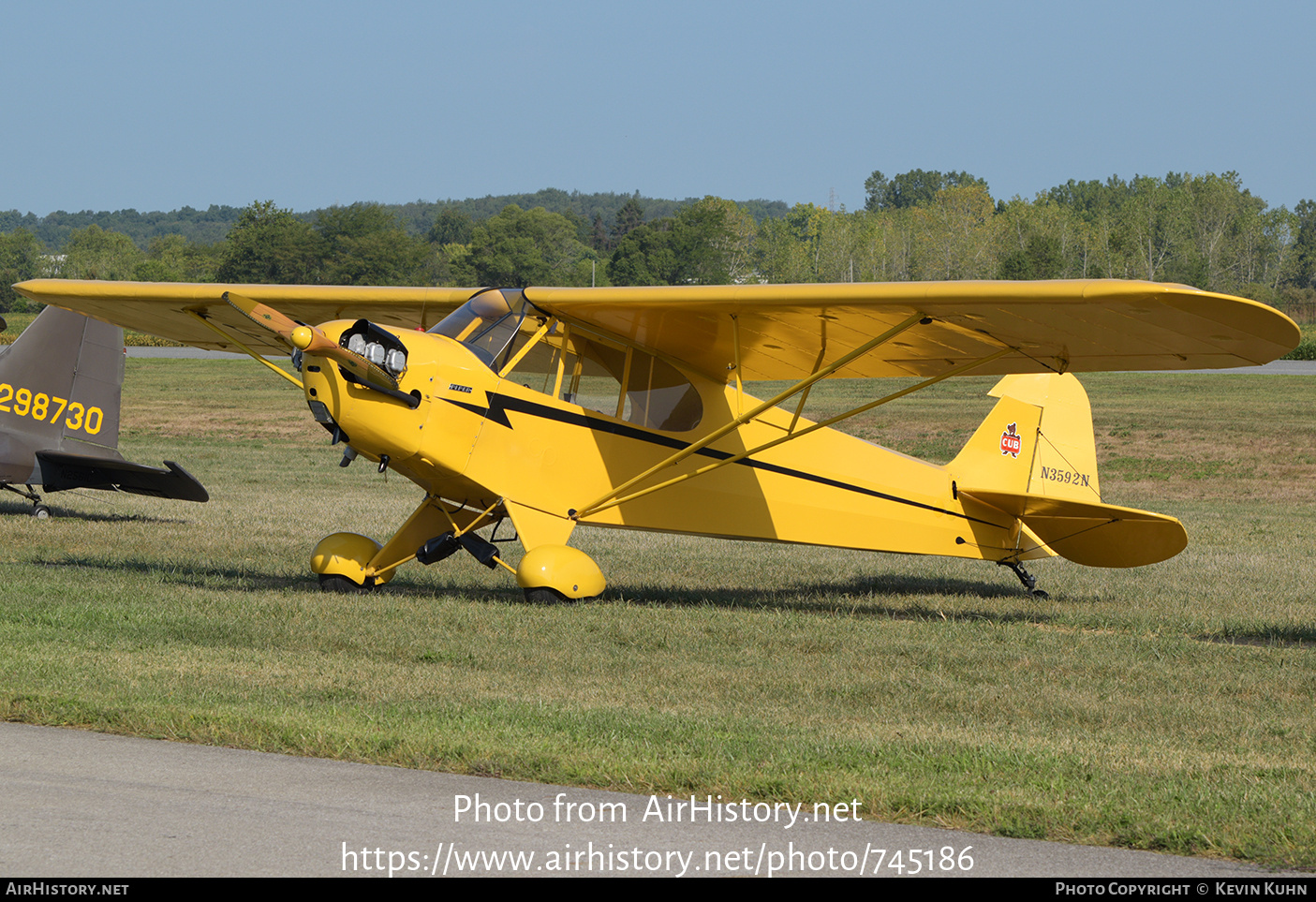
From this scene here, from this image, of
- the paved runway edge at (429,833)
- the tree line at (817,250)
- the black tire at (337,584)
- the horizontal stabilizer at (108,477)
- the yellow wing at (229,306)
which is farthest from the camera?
the tree line at (817,250)

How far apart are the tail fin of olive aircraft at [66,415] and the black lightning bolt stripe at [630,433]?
5.93 meters

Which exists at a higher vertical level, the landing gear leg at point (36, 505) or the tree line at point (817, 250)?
the tree line at point (817, 250)

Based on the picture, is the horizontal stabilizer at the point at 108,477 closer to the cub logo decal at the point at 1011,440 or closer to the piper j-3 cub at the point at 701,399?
the piper j-3 cub at the point at 701,399

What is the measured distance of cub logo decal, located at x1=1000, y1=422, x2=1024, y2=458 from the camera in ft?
40.2

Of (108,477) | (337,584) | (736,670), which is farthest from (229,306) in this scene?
(736,670)

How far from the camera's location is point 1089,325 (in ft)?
29.5

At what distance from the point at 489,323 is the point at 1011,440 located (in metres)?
5.35

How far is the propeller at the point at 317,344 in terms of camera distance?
28.5ft

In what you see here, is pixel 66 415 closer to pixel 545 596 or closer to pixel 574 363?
pixel 574 363

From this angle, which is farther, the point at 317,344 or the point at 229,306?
the point at 229,306

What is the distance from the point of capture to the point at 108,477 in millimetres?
14734

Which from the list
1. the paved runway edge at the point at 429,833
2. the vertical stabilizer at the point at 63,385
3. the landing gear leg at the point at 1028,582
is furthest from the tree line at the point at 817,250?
the paved runway edge at the point at 429,833

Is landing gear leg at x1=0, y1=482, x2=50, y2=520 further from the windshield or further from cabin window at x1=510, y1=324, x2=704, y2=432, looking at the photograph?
cabin window at x1=510, y1=324, x2=704, y2=432

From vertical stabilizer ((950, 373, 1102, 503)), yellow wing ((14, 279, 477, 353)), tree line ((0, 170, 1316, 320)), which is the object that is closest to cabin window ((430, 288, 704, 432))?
yellow wing ((14, 279, 477, 353))
